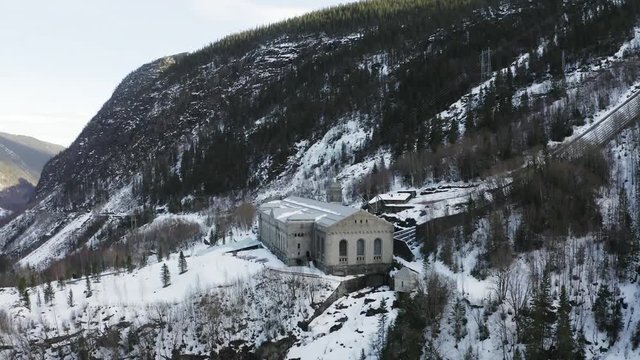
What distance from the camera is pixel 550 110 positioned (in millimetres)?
76125

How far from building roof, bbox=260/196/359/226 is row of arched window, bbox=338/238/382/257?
227cm

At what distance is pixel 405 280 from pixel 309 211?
57.2 feet

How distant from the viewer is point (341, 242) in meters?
52.7

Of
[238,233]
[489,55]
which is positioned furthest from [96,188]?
[489,55]

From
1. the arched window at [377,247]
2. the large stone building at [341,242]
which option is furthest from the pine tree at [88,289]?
the arched window at [377,247]

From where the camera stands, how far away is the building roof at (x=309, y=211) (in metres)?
54.3

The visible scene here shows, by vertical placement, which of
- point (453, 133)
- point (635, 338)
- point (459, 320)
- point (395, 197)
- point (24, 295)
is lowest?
point (24, 295)

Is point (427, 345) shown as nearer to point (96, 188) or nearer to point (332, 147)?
point (332, 147)

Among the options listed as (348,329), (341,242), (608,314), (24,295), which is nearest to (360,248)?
(341,242)

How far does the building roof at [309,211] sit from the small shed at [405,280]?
26.1 feet

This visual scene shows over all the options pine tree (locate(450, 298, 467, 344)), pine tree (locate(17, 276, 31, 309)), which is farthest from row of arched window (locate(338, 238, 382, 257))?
pine tree (locate(17, 276, 31, 309))

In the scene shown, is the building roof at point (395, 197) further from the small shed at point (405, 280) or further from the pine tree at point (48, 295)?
the pine tree at point (48, 295)

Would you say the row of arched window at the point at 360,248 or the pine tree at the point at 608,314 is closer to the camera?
the pine tree at the point at 608,314

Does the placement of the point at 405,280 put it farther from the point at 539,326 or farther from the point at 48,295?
the point at 48,295
